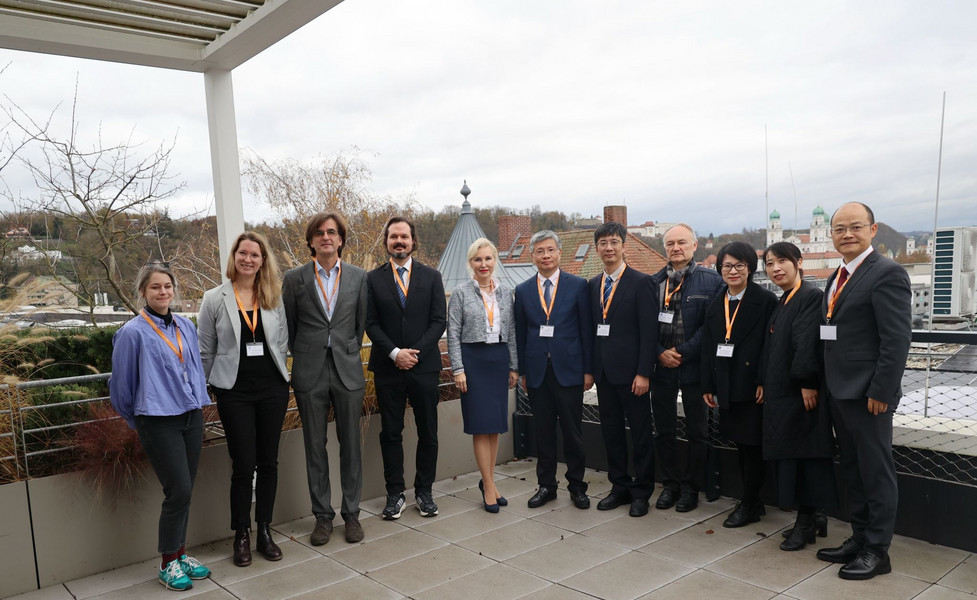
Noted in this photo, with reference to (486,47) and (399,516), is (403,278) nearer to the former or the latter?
(399,516)

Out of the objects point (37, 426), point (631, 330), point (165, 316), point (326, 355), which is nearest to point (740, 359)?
point (631, 330)

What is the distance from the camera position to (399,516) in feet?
14.1

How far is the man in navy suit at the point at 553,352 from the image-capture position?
14.0 feet

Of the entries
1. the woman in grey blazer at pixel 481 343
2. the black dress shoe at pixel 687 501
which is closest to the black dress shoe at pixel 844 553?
the black dress shoe at pixel 687 501

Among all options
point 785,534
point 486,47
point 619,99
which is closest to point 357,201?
point 785,534

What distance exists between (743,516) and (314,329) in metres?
2.79

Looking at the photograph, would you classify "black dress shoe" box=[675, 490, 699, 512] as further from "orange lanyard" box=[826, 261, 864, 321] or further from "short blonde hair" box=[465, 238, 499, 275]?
"short blonde hair" box=[465, 238, 499, 275]

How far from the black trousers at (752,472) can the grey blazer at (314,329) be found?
239 centimetres

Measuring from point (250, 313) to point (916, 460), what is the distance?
12.4 feet

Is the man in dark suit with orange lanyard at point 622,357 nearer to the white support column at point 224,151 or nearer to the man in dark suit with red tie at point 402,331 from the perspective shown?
the man in dark suit with red tie at point 402,331

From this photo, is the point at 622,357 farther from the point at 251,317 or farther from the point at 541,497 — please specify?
the point at 251,317

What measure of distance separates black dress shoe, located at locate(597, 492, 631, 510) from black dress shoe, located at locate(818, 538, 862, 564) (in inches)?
50.0

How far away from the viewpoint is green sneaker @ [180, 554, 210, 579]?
11.1 feet

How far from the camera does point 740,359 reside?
381cm
